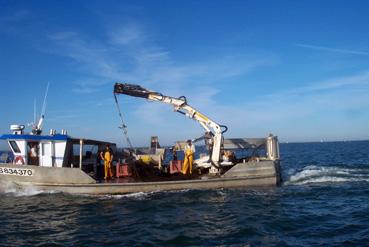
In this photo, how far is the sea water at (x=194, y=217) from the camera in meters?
11.8

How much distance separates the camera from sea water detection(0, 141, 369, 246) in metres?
11.8

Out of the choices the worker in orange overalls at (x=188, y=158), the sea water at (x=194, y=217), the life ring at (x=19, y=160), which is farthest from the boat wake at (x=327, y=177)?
the life ring at (x=19, y=160)

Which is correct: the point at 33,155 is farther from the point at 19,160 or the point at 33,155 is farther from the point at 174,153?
the point at 174,153

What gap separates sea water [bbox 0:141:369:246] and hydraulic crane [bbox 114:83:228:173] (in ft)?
6.99

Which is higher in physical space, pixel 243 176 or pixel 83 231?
pixel 243 176

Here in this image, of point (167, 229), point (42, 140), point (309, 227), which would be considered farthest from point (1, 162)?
point (309, 227)

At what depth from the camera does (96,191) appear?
19.2 metres

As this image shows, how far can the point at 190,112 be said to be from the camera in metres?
22.1

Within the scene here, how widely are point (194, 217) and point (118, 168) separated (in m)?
7.49

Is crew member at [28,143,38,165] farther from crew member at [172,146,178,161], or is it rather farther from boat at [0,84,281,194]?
crew member at [172,146,178,161]

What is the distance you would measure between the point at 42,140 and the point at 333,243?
591 inches

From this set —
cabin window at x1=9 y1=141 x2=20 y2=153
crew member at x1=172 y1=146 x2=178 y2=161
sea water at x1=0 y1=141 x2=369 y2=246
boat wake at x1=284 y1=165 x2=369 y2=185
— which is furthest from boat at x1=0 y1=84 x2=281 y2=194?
boat wake at x1=284 y1=165 x2=369 y2=185

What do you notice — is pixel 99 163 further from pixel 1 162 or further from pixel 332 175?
pixel 332 175

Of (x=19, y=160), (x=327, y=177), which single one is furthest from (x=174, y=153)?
(x=327, y=177)
